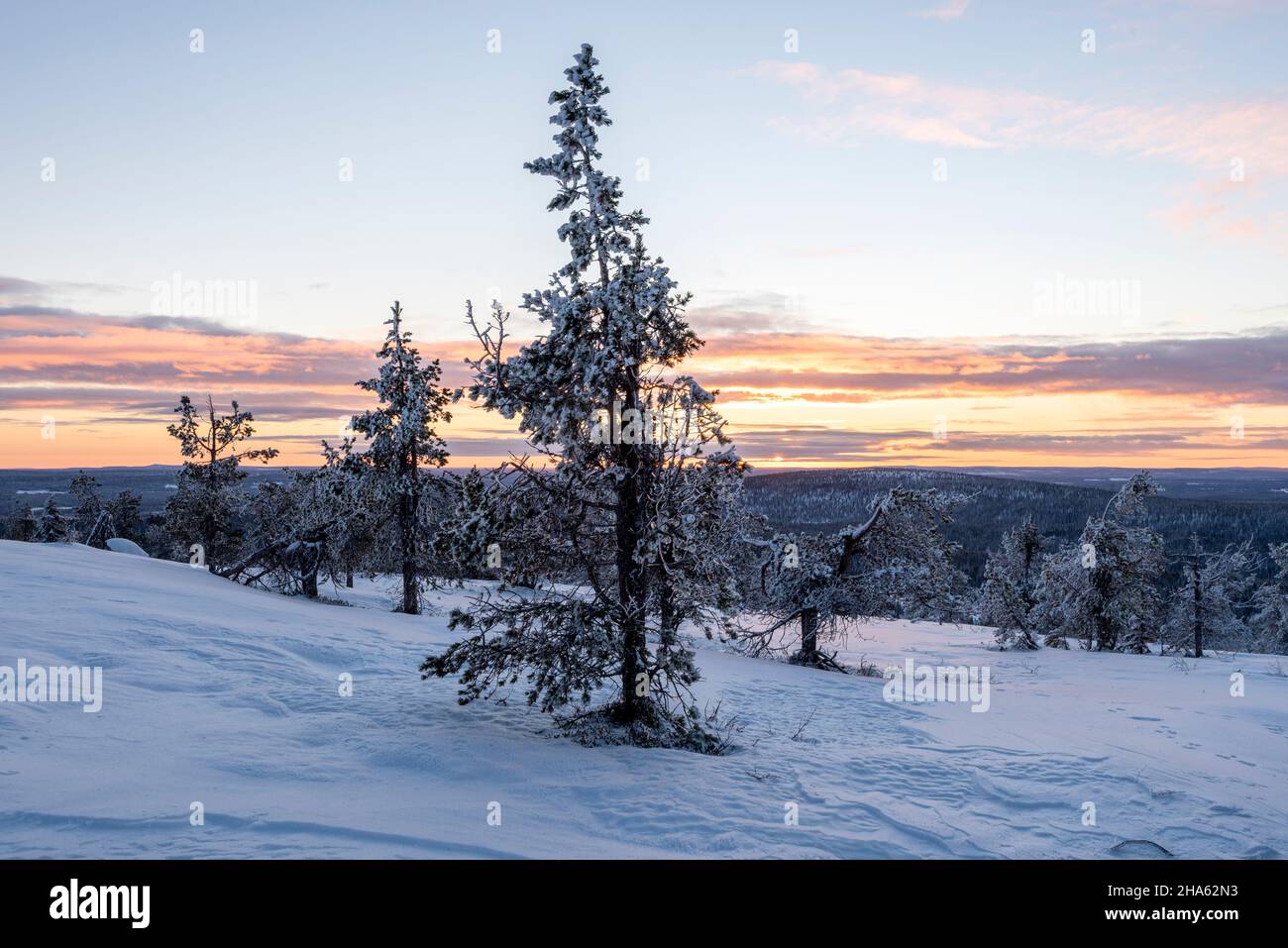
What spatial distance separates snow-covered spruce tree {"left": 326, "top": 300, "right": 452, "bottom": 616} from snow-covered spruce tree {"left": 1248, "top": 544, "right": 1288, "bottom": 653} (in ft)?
165

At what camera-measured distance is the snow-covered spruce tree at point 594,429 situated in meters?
10.4

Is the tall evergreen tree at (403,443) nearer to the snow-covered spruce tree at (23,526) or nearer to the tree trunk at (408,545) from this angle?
the tree trunk at (408,545)

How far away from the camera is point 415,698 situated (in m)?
13.1

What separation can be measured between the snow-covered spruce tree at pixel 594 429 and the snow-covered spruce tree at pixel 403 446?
14569mm

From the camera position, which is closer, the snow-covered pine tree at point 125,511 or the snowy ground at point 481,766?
the snowy ground at point 481,766

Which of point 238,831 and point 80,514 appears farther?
point 80,514

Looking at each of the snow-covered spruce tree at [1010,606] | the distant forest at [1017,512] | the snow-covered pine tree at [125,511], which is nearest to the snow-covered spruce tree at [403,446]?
the snow-covered spruce tree at [1010,606]

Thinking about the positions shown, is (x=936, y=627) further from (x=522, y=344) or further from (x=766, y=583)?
(x=522, y=344)

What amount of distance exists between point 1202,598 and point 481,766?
4207 centimetres

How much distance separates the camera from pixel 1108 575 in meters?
33.2

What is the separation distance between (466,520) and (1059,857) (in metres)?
8.47
